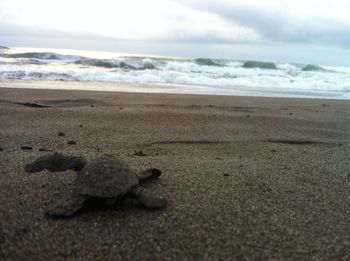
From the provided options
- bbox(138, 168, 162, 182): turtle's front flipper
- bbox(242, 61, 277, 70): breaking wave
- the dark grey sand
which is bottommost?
the dark grey sand

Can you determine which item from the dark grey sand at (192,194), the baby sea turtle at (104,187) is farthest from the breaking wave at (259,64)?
the baby sea turtle at (104,187)

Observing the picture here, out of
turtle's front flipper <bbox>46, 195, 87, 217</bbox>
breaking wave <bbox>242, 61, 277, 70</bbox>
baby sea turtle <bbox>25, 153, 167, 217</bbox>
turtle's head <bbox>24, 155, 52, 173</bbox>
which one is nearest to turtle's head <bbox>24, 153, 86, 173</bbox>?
turtle's head <bbox>24, 155, 52, 173</bbox>

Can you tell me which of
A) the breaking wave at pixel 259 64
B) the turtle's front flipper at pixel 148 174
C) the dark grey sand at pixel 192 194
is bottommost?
the dark grey sand at pixel 192 194

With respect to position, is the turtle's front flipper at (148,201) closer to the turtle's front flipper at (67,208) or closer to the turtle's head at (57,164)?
the turtle's front flipper at (67,208)

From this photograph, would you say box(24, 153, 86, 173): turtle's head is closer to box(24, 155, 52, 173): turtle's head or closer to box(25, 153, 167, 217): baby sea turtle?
box(24, 155, 52, 173): turtle's head

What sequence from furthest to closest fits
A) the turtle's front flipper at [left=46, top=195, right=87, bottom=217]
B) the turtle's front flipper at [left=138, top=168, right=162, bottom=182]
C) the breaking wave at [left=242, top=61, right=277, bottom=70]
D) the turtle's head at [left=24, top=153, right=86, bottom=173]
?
the breaking wave at [left=242, top=61, right=277, bottom=70] → the turtle's head at [left=24, top=153, right=86, bottom=173] → the turtle's front flipper at [left=138, top=168, right=162, bottom=182] → the turtle's front flipper at [left=46, top=195, right=87, bottom=217]

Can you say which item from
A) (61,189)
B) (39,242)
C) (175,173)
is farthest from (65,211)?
(175,173)
